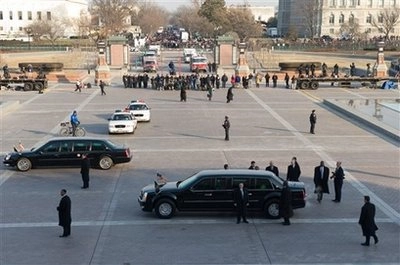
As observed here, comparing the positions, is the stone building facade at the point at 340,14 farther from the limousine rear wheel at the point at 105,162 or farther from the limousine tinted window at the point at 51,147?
the limousine tinted window at the point at 51,147

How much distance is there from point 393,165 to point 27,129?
671 inches

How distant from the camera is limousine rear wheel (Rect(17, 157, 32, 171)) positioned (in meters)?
21.8

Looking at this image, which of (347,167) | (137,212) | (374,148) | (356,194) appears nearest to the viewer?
(137,212)

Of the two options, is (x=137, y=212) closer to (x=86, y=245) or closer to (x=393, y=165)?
(x=86, y=245)

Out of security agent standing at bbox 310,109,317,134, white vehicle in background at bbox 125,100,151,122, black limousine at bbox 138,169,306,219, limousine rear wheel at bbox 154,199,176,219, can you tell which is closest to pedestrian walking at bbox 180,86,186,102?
white vehicle in background at bbox 125,100,151,122

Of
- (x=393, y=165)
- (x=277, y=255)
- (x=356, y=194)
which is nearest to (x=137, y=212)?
(x=277, y=255)

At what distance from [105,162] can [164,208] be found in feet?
20.0

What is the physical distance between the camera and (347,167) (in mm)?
22297

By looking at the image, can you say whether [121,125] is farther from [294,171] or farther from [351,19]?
[351,19]

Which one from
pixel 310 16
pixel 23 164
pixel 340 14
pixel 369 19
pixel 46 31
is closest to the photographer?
pixel 23 164

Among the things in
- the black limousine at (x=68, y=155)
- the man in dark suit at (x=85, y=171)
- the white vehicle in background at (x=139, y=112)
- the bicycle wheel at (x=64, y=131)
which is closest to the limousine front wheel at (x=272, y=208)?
the man in dark suit at (x=85, y=171)

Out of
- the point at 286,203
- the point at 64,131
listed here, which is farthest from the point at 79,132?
the point at 286,203

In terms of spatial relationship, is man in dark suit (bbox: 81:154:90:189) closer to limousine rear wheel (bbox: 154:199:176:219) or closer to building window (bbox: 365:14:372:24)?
limousine rear wheel (bbox: 154:199:176:219)

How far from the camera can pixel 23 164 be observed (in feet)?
71.5
